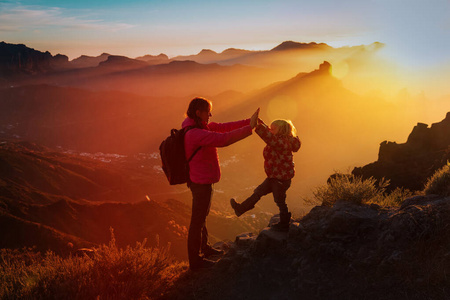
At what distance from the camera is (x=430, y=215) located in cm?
385

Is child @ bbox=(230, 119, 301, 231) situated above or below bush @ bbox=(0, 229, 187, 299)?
above

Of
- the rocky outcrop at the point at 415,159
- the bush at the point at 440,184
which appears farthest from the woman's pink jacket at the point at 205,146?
the rocky outcrop at the point at 415,159

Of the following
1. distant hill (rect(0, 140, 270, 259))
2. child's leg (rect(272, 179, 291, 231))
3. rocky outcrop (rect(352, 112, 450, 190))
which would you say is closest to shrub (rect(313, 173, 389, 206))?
child's leg (rect(272, 179, 291, 231))

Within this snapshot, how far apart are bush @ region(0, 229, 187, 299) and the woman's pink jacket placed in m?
1.52

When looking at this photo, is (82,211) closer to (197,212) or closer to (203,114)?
(197,212)

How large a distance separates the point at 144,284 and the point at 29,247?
30.8 metres

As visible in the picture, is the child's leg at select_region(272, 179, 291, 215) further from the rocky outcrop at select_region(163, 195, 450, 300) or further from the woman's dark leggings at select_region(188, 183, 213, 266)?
the woman's dark leggings at select_region(188, 183, 213, 266)

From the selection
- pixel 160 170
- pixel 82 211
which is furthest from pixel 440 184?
pixel 160 170

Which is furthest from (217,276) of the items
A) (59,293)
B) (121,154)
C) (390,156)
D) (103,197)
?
(121,154)

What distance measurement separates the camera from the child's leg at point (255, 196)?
474 centimetres

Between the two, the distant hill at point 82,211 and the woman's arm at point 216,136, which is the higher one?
the woman's arm at point 216,136

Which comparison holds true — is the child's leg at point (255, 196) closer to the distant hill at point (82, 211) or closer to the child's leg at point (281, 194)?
the child's leg at point (281, 194)

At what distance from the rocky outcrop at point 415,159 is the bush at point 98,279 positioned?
24.6 feet

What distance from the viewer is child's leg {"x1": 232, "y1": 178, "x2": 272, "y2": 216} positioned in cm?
474
